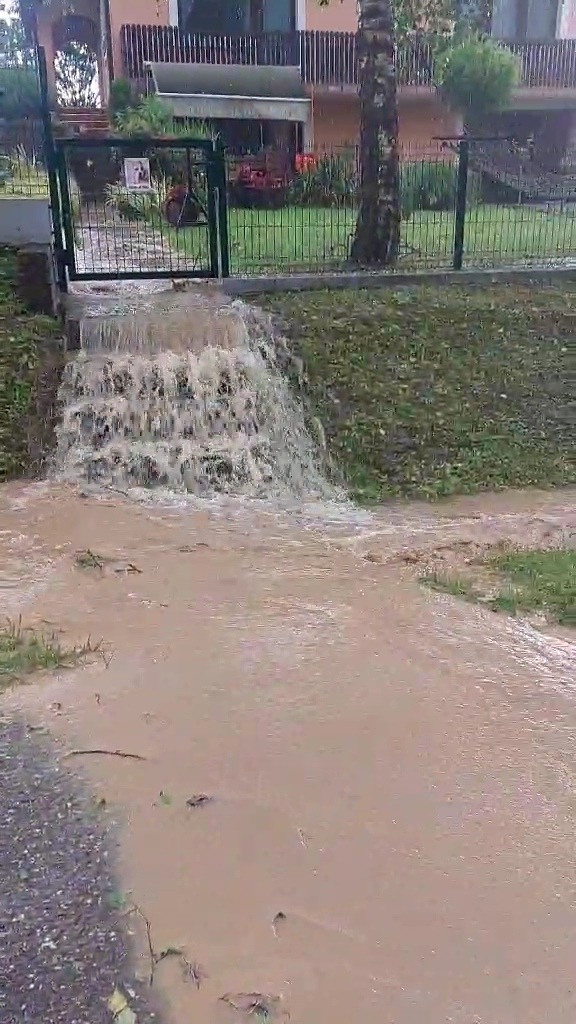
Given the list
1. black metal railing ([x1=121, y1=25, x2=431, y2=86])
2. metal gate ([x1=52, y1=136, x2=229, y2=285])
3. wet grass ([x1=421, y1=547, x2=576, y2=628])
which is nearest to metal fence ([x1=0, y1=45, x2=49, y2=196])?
metal gate ([x1=52, y1=136, x2=229, y2=285])

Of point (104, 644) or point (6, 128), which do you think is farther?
point (6, 128)

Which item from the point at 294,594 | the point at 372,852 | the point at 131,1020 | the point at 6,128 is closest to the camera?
the point at 131,1020

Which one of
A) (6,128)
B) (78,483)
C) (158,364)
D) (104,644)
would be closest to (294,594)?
(104,644)

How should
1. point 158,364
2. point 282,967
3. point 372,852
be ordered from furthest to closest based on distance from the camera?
1. point 158,364
2. point 372,852
3. point 282,967

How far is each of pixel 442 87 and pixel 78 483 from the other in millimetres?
17447

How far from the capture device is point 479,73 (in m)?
20.5

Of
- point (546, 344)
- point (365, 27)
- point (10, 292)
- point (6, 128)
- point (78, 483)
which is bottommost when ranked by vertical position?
point (78, 483)

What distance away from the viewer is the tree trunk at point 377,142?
10.2 m

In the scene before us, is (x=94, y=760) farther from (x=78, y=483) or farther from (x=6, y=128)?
(x=6, y=128)

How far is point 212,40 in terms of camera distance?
2062cm

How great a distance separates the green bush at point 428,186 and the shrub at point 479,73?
920cm

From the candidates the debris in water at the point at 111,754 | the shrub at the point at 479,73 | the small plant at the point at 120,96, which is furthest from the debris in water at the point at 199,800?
the shrub at the point at 479,73

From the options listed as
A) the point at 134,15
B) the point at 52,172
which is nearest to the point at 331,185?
the point at 52,172

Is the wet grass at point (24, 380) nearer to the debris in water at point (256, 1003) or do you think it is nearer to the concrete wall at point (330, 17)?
the debris in water at point (256, 1003)
